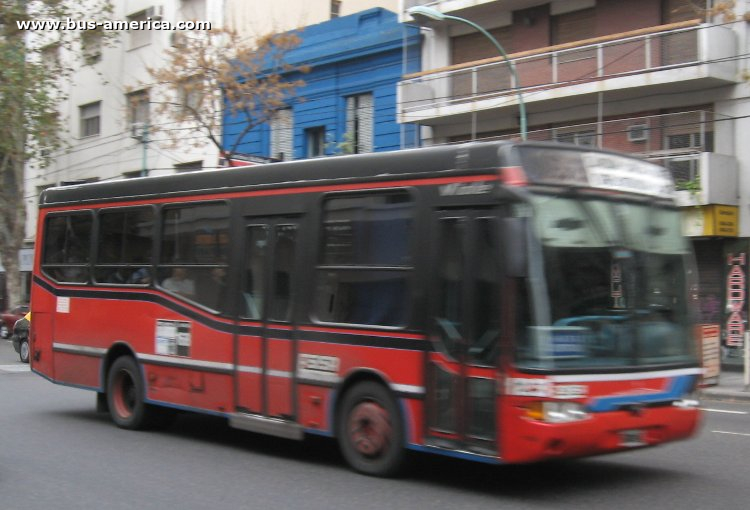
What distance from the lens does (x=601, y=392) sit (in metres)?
7.25

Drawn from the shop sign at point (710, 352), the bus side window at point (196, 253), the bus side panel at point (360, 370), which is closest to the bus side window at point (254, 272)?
the bus side window at point (196, 253)

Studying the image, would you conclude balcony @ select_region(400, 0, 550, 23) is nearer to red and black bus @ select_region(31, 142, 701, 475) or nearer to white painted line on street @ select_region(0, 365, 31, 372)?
white painted line on street @ select_region(0, 365, 31, 372)

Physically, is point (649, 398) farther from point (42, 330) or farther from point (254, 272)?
point (42, 330)

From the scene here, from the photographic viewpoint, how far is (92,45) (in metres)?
38.3

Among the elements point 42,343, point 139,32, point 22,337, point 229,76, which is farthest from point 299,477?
point 139,32

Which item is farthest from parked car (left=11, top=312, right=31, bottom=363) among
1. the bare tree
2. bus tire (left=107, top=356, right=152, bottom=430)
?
bus tire (left=107, top=356, right=152, bottom=430)

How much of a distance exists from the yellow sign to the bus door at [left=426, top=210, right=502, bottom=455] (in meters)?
14.8

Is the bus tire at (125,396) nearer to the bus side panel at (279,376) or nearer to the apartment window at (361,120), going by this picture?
the bus side panel at (279,376)

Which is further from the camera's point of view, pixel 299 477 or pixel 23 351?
pixel 23 351

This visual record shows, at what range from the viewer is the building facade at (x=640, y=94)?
70.4ft

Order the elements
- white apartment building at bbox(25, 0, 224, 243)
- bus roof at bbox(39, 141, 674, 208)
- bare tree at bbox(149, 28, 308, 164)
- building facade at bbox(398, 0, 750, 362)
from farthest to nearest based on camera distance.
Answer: white apartment building at bbox(25, 0, 224, 243) < bare tree at bbox(149, 28, 308, 164) < building facade at bbox(398, 0, 750, 362) < bus roof at bbox(39, 141, 674, 208)

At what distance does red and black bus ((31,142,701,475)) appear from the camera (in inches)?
283

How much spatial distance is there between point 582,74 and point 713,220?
5.09 meters

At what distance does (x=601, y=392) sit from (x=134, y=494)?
3892 mm
